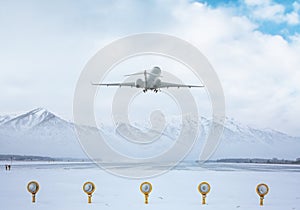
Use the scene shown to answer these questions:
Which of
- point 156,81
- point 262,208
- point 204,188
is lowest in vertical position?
point 262,208

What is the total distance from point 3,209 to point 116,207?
4.47 metres

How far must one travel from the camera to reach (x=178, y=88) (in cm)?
3434

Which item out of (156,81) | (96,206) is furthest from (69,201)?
(156,81)

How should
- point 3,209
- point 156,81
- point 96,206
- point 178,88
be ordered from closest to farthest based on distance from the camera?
point 3,209, point 96,206, point 156,81, point 178,88

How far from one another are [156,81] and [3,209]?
20020 mm

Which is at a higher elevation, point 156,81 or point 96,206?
point 156,81

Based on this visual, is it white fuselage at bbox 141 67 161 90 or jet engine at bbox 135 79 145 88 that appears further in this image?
jet engine at bbox 135 79 145 88

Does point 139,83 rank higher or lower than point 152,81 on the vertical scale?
lower

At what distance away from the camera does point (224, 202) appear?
14406 mm

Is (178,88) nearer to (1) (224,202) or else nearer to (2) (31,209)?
(1) (224,202)

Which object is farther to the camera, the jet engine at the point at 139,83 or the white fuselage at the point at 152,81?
the jet engine at the point at 139,83

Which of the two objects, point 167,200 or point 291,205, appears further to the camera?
point 167,200

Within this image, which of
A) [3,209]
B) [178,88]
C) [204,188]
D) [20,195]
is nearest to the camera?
[3,209]

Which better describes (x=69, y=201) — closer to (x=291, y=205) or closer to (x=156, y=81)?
(x=291, y=205)
